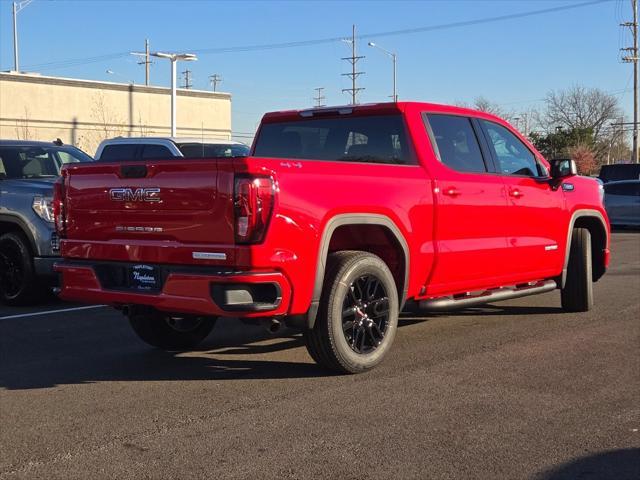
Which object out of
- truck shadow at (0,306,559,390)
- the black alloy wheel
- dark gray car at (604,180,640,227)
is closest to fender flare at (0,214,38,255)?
truck shadow at (0,306,559,390)

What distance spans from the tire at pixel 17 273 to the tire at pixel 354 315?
450 centimetres

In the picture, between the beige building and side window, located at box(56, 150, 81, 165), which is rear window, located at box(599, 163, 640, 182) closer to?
side window, located at box(56, 150, 81, 165)

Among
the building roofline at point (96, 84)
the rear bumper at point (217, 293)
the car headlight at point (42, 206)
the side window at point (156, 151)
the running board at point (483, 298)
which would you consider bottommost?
the running board at point (483, 298)

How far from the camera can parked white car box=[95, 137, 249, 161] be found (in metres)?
12.8

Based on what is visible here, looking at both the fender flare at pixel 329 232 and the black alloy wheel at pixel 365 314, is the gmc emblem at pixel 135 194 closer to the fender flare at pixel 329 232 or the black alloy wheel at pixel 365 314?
the fender flare at pixel 329 232

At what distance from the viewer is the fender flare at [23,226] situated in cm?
884

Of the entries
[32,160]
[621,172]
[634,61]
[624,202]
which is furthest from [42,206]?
[634,61]

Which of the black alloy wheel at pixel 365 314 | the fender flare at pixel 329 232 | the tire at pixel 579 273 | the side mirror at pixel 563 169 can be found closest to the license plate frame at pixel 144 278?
the fender flare at pixel 329 232

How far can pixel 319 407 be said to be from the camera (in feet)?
16.5

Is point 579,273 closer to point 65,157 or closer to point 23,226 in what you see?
point 23,226

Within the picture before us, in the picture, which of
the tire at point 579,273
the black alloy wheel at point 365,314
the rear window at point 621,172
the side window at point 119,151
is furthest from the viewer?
the rear window at point 621,172

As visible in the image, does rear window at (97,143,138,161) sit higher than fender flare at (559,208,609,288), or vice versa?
rear window at (97,143,138,161)

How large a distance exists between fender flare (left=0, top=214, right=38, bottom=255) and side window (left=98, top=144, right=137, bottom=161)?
4288 mm

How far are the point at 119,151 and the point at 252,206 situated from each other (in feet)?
30.8
